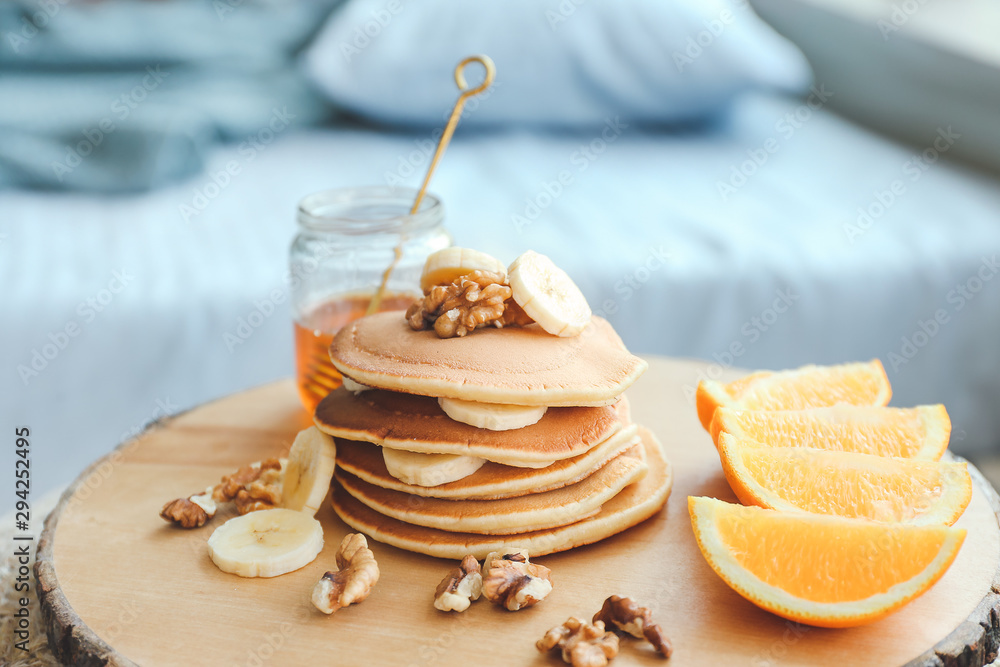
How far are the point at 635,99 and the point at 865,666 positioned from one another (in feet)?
6.84

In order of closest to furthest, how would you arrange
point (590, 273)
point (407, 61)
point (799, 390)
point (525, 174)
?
point (799, 390) → point (590, 273) → point (525, 174) → point (407, 61)

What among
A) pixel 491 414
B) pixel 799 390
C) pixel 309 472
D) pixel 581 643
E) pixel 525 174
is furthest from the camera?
pixel 525 174

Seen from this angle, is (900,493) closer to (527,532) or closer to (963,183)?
(527,532)

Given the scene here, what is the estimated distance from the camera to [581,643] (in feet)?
2.68

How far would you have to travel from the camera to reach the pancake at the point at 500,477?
3.25ft

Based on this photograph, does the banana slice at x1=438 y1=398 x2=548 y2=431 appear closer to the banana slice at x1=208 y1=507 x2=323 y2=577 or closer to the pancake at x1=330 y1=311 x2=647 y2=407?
the pancake at x1=330 y1=311 x2=647 y2=407

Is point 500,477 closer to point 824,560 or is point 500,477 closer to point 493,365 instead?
point 493,365

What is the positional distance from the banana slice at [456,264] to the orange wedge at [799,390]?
34cm

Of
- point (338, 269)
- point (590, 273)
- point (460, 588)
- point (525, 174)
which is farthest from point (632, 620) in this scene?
point (525, 174)

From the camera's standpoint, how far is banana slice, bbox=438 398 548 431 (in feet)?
3.19

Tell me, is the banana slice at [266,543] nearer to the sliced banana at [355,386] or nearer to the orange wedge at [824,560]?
the sliced banana at [355,386]

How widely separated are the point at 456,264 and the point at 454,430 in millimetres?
224

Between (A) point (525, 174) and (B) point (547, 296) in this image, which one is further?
(A) point (525, 174)

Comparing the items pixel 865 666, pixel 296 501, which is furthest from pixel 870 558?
pixel 296 501
